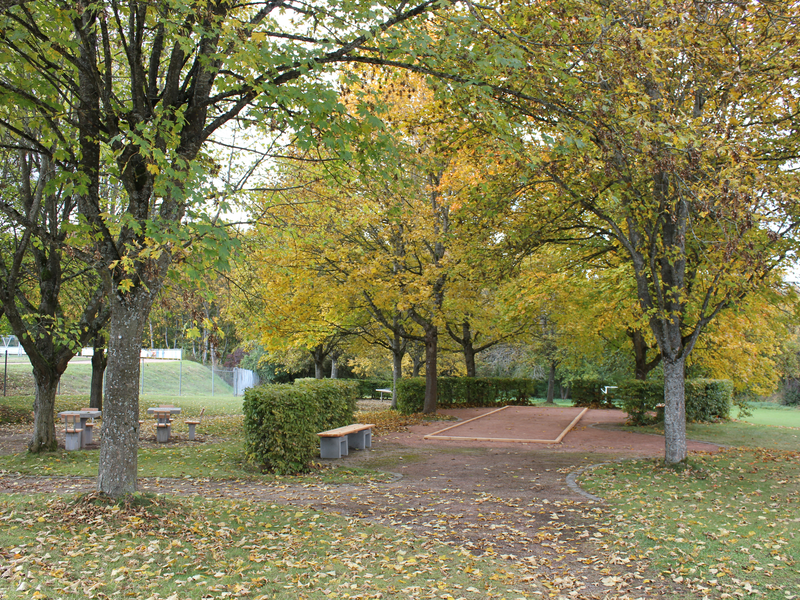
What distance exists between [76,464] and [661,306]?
10.2 meters

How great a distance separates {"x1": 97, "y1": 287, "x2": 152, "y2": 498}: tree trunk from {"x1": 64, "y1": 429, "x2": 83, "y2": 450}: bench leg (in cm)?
656

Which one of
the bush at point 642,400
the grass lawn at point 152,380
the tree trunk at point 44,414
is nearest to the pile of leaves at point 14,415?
the tree trunk at point 44,414

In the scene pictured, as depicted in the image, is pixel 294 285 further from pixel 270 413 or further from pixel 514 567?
pixel 514 567

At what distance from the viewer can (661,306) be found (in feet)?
29.8

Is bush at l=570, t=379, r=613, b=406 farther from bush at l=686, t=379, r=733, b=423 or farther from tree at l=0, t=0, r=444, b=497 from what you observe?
tree at l=0, t=0, r=444, b=497

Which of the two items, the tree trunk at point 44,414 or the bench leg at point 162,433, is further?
the bench leg at point 162,433

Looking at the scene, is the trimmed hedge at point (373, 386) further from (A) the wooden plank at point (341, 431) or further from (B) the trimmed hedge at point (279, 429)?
(B) the trimmed hedge at point (279, 429)

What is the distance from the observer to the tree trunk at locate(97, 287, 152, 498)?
5.66 metres

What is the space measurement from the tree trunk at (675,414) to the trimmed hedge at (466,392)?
11763 mm

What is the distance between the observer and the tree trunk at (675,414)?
360 inches

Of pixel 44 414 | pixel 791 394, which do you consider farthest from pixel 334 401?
pixel 791 394

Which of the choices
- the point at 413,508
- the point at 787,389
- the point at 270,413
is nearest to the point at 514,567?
the point at 413,508

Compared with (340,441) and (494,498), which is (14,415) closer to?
(340,441)

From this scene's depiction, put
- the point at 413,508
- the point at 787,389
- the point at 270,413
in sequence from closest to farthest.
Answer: the point at 413,508 → the point at 270,413 → the point at 787,389
